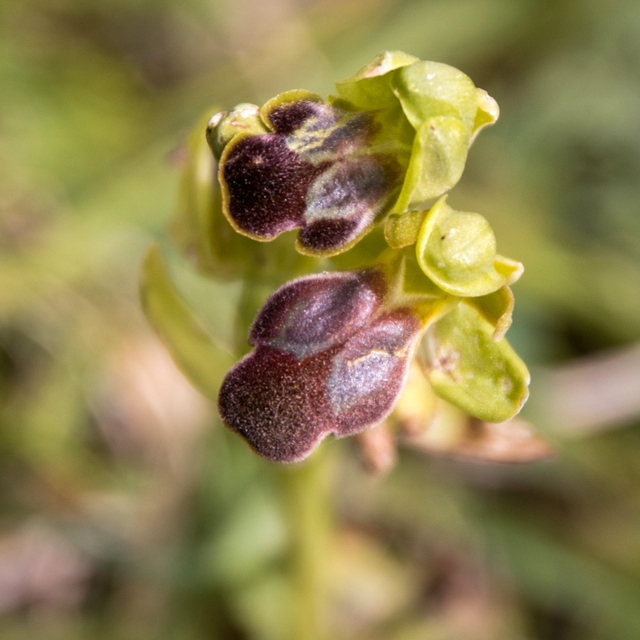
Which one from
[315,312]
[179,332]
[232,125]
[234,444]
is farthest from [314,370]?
[234,444]

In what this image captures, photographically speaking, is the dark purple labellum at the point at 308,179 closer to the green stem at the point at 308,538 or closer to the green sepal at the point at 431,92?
the green sepal at the point at 431,92

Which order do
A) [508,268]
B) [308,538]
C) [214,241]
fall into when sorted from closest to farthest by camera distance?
1. [508,268]
2. [214,241]
3. [308,538]

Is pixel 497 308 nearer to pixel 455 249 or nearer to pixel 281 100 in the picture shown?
pixel 455 249

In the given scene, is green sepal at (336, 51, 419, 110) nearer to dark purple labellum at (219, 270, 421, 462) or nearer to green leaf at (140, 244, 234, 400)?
dark purple labellum at (219, 270, 421, 462)

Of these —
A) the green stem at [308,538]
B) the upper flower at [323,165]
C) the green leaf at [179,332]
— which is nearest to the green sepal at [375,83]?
the upper flower at [323,165]

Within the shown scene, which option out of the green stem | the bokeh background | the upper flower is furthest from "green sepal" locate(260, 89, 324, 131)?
the bokeh background
